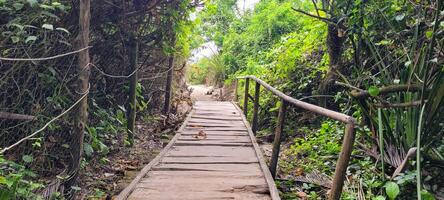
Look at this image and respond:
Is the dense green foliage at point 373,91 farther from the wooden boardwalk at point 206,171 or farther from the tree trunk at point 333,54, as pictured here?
the wooden boardwalk at point 206,171

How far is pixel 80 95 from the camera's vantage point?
10.3 feet

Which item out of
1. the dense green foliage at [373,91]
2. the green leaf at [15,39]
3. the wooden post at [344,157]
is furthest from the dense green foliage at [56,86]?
the wooden post at [344,157]

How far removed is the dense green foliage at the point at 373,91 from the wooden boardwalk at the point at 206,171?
0.51m

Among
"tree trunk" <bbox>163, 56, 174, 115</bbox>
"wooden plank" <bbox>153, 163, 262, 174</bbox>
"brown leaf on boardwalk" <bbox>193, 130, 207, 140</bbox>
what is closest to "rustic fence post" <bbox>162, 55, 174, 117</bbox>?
"tree trunk" <bbox>163, 56, 174, 115</bbox>

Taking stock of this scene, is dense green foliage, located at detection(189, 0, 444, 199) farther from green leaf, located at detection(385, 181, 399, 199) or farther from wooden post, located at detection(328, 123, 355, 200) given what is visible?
wooden post, located at detection(328, 123, 355, 200)

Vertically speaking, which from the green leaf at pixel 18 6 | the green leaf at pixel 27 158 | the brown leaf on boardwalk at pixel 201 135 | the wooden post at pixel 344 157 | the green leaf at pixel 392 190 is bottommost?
the brown leaf on boardwalk at pixel 201 135

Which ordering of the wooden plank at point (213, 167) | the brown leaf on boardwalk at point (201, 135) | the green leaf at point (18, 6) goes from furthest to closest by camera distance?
the brown leaf on boardwalk at point (201, 135)
the wooden plank at point (213, 167)
the green leaf at point (18, 6)

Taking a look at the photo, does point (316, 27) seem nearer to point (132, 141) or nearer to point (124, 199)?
point (132, 141)

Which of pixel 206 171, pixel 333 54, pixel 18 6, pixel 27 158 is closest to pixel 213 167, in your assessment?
pixel 206 171

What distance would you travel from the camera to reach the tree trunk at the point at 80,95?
3115 millimetres

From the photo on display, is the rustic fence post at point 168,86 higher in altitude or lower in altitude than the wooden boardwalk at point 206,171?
higher

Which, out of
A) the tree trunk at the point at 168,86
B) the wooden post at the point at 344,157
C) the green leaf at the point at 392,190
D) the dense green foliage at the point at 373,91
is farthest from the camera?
the tree trunk at the point at 168,86

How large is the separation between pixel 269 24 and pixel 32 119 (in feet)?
32.8

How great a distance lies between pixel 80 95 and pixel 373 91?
253cm
